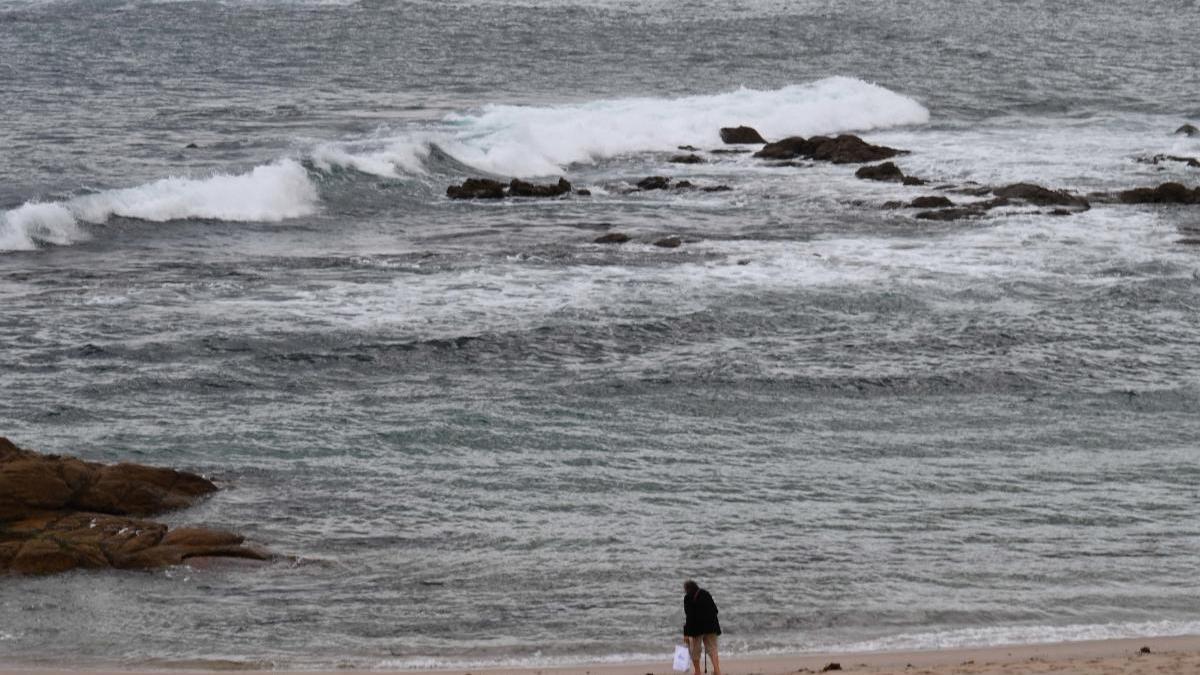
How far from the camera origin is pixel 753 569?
17.6 metres

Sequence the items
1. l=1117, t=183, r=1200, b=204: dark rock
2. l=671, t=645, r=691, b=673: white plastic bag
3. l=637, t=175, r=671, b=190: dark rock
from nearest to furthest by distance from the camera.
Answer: l=671, t=645, r=691, b=673: white plastic bag, l=1117, t=183, r=1200, b=204: dark rock, l=637, t=175, r=671, b=190: dark rock

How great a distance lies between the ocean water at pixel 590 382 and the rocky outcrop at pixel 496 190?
2.19ft

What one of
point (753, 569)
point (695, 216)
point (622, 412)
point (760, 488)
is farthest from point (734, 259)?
point (753, 569)

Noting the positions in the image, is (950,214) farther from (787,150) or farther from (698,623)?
(698,623)

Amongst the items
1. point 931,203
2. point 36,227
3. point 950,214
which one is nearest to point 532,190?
point 931,203

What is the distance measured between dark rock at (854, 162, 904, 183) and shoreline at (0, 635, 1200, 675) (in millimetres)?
26246

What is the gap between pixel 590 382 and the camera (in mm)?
24047

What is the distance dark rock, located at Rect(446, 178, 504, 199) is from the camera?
131 ft

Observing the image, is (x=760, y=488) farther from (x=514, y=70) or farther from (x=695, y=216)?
(x=514, y=70)

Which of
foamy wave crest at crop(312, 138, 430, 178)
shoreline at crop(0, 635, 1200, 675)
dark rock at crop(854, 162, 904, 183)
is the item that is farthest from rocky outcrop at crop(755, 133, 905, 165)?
shoreline at crop(0, 635, 1200, 675)

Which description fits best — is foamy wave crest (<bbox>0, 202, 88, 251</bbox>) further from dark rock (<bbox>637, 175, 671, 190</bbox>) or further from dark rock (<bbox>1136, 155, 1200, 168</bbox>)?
dark rock (<bbox>1136, 155, 1200, 168</bbox>)

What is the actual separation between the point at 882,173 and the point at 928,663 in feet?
89.9

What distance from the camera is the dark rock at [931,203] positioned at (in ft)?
121

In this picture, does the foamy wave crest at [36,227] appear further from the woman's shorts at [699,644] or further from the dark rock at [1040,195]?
the woman's shorts at [699,644]
